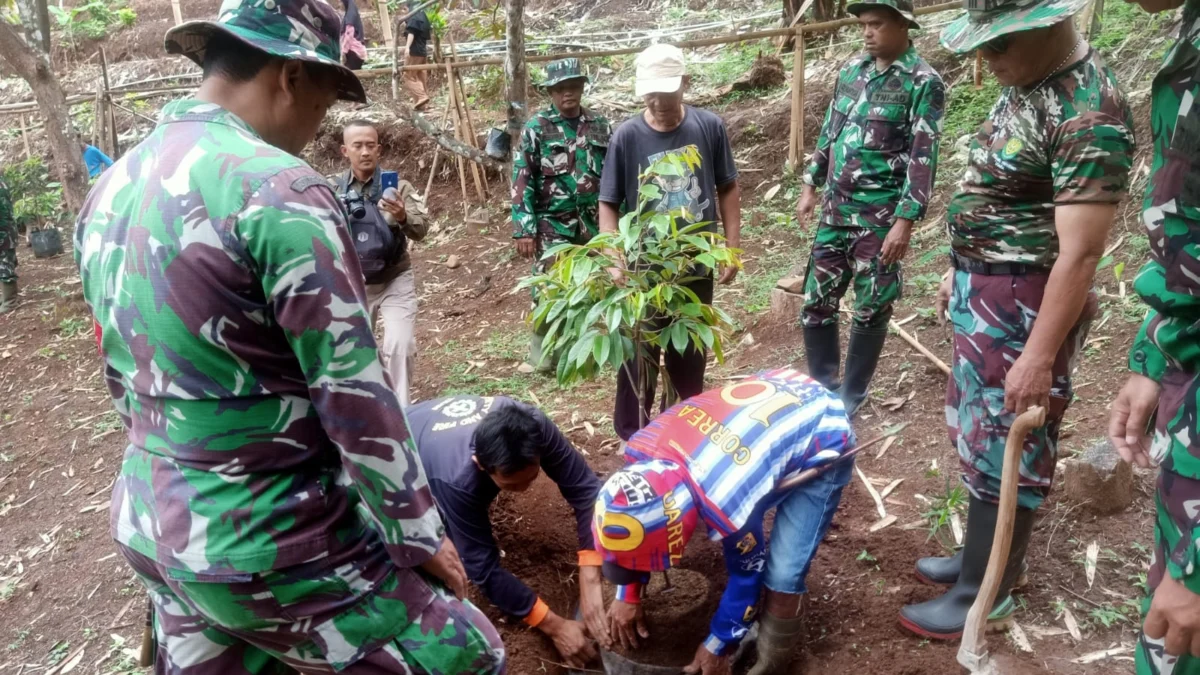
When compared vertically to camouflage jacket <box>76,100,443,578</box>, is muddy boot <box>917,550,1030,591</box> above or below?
below

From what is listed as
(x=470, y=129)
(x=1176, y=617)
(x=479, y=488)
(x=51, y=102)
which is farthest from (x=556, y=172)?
(x=51, y=102)

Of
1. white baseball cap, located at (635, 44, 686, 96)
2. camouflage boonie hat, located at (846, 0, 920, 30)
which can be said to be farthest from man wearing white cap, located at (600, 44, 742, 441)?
camouflage boonie hat, located at (846, 0, 920, 30)

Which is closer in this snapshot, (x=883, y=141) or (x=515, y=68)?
(x=883, y=141)

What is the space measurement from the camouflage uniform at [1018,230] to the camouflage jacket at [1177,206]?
2.28 ft

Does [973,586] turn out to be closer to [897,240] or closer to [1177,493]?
[1177,493]

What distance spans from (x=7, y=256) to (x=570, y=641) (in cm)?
879

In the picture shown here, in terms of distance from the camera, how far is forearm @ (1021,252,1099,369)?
2.06m

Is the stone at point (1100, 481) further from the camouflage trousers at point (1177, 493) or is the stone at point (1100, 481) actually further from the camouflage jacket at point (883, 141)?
the camouflage trousers at point (1177, 493)

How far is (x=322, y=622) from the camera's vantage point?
1699 millimetres

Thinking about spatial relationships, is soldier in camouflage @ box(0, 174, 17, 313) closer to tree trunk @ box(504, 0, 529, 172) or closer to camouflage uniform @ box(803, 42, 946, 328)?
tree trunk @ box(504, 0, 529, 172)

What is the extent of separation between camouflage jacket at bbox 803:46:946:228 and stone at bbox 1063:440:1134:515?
1.26 metres

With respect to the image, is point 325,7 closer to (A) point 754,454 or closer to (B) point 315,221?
(B) point 315,221

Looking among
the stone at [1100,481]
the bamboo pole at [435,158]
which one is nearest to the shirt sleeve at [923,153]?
the stone at [1100,481]

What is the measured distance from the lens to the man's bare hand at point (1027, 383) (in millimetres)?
2182
